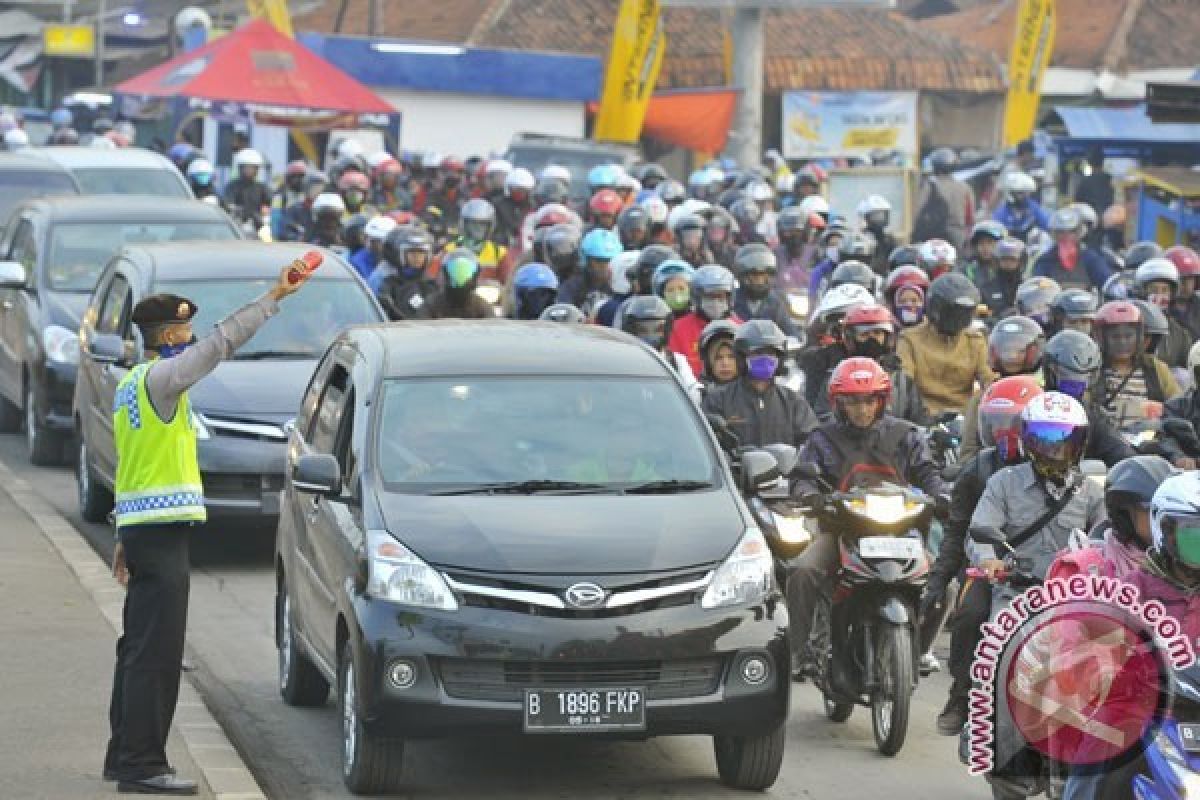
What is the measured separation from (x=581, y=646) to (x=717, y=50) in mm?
48213

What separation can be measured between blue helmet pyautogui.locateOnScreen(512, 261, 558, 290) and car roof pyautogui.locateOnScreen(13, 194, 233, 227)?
2.70 m

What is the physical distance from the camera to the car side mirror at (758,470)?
1066 centimetres

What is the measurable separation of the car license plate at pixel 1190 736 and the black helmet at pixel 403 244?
47.3ft

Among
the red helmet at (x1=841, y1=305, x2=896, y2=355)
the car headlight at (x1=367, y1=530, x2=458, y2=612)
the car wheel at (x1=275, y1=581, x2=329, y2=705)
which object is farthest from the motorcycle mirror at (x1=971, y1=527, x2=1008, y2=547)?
the red helmet at (x1=841, y1=305, x2=896, y2=355)

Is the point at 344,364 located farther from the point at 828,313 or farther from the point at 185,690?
the point at 828,313

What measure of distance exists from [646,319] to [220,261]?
8.99 feet

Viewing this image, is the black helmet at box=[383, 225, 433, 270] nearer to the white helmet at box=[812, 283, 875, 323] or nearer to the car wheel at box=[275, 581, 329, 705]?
the white helmet at box=[812, 283, 875, 323]

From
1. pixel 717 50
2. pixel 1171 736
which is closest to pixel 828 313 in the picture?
pixel 1171 736

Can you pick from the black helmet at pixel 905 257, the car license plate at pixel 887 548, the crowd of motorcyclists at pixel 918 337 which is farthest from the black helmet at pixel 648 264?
the car license plate at pixel 887 548

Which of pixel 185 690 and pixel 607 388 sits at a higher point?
pixel 607 388

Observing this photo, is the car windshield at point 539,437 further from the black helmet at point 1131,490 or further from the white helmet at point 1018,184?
the white helmet at point 1018,184

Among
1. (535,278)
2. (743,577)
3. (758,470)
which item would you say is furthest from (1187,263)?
(743,577)

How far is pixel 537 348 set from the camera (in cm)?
1096

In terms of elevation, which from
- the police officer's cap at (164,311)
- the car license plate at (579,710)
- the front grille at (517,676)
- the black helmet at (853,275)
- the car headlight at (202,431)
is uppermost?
the police officer's cap at (164,311)
